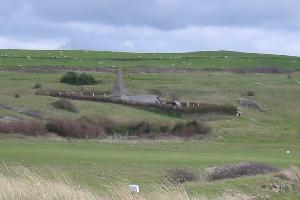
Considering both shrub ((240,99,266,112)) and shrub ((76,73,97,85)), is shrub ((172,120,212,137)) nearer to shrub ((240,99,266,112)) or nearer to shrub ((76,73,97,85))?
shrub ((240,99,266,112))

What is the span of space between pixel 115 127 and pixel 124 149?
61.8ft

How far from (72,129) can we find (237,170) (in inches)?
1027

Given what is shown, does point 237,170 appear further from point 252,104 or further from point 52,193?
point 252,104

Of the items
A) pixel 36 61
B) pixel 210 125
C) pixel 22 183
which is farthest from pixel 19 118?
pixel 36 61

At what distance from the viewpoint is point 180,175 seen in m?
31.2

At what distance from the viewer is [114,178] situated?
2862cm

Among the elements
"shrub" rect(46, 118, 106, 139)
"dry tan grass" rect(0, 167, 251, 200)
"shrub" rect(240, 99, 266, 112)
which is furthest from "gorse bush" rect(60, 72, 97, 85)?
"dry tan grass" rect(0, 167, 251, 200)

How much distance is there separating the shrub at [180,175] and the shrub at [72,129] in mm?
26698

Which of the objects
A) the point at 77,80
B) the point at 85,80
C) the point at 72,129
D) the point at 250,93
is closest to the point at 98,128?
the point at 72,129

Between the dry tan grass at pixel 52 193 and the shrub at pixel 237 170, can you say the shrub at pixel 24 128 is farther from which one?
the dry tan grass at pixel 52 193

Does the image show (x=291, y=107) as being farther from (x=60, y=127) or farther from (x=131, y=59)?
(x=131, y=59)

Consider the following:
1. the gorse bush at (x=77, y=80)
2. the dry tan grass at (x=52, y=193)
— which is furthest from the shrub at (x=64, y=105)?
the dry tan grass at (x=52, y=193)

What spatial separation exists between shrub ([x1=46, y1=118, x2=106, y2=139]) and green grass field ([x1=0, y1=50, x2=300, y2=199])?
157 inches

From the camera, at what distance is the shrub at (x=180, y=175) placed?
30234 millimetres
